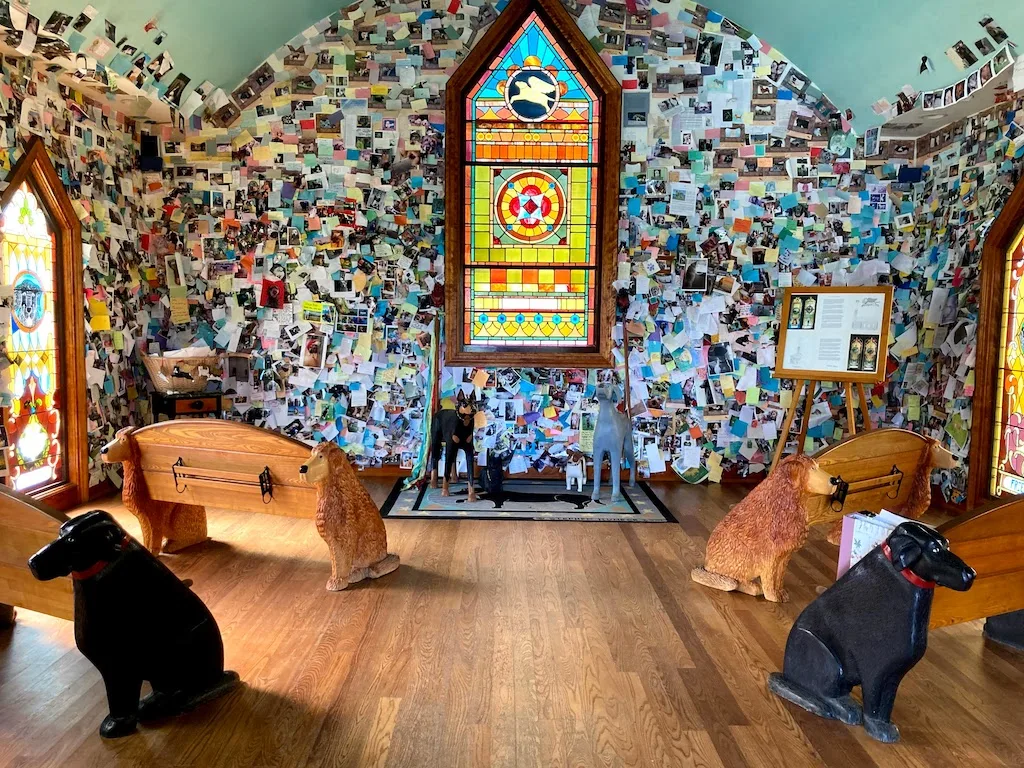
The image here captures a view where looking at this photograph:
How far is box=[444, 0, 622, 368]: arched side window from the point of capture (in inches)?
177

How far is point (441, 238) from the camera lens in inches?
180

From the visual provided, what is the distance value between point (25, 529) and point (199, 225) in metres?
3.17

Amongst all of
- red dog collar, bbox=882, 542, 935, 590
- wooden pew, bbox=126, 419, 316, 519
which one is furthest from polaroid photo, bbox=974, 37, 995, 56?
wooden pew, bbox=126, 419, 316, 519

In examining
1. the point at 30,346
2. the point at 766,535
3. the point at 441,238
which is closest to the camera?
the point at 766,535

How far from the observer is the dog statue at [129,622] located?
1657 millimetres

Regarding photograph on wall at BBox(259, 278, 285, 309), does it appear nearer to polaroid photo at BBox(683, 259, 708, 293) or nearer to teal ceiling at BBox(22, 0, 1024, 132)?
teal ceiling at BBox(22, 0, 1024, 132)

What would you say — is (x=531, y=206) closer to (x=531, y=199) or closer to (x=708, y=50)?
(x=531, y=199)

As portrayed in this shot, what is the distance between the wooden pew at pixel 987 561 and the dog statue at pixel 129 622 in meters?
2.20

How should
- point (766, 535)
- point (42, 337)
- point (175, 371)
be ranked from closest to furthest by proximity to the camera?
point (766, 535) < point (42, 337) < point (175, 371)

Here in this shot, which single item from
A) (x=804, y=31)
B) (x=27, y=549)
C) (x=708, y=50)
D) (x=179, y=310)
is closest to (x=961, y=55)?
(x=804, y=31)

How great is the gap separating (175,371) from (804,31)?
4595 millimetres

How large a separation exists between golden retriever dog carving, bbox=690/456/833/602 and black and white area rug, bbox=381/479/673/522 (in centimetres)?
97

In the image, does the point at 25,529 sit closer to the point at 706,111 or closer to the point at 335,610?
the point at 335,610

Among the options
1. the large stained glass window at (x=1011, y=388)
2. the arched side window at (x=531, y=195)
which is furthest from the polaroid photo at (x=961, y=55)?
the arched side window at (x=531, y=195)
